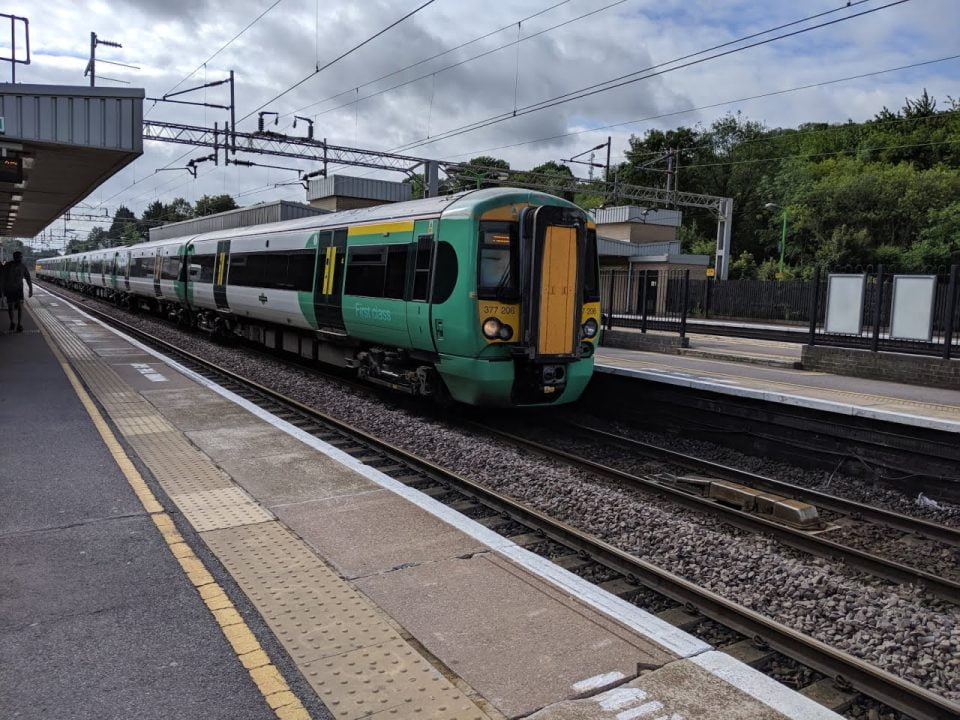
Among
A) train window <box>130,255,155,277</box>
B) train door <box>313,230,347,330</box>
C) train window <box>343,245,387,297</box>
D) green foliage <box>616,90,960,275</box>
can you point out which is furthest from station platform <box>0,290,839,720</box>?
green foliage <box>616,90,960,275</box>

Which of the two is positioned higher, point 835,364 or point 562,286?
point 562,286

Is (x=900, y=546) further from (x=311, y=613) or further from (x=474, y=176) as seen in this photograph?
(x=474, y=176)

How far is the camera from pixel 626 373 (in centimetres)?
1079

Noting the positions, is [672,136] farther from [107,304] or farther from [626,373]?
[626,373]

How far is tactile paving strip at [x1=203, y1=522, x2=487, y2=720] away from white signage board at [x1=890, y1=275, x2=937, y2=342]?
1171cm

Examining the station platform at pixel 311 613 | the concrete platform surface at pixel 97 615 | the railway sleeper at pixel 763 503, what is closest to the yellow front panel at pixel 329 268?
the station platform at pixel 311 613

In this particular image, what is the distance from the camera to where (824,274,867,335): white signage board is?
13.7 meters

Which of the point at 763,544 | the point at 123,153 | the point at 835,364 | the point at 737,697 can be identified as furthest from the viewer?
the point at 835,364

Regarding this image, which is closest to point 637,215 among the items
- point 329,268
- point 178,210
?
point 329,268

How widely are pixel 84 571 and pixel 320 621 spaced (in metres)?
1.64

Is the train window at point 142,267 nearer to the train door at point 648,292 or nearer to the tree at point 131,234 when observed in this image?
the train door at point 648,292

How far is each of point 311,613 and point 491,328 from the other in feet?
16.7

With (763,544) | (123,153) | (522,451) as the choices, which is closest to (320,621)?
(763,544)

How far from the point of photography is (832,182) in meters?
44.8
